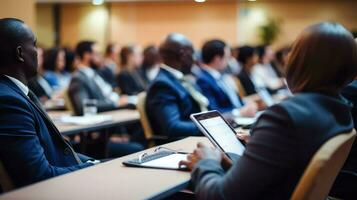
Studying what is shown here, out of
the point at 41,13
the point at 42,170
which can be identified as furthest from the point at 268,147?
the point at 41,13

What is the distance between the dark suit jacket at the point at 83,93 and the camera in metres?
4.80

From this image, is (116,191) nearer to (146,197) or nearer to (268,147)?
(146,197)

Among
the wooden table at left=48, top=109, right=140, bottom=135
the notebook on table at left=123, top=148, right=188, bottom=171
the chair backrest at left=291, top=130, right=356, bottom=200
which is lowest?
the wooden table at left=48, top=109, right=140, bottom=135

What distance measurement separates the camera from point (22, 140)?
6.72 ft

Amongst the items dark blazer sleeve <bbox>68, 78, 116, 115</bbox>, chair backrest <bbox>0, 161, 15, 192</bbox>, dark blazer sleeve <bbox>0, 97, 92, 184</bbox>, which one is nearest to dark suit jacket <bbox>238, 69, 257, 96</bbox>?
dark blazer sleeve <bbox>68, 78, 116, 115</bbox>

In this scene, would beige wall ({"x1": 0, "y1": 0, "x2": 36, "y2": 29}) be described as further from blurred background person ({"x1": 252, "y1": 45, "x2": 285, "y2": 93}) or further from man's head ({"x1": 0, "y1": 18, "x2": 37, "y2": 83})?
blurred background person ({"x1": 252, "y1": 45, "x2": 285, "y2": 93})

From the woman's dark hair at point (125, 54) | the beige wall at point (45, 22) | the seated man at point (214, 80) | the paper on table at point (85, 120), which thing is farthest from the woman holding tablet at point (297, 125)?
the beige wall at point (45, 22)

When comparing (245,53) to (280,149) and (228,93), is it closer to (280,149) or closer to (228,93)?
(228,93)

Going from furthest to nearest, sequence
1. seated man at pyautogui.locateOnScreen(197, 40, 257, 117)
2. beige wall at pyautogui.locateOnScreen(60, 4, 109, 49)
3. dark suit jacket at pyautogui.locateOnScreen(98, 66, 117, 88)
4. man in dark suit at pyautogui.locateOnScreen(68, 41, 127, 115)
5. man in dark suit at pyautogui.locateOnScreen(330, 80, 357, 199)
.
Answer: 1. beige wall at pyautogui.locateOnScreen(60, 4, 109, 49)
2. dark suit jacket at pyautogui.locateOnScreen(98, 66, 117, 88)
3. man in dark suit at pyautogui.locateOnScreen(68, 41, 127, 115)
4. seated man at pyautogui.locateOnScreen(197, 40, 257, 117)
5. man in dark suit at pyautogui.locateOnScreen(330, 80, 357, 199)

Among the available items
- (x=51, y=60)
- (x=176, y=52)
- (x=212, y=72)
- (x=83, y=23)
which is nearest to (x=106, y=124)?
(x=176, y=52)

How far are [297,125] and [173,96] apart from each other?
2.25 meters

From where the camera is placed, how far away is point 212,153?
188 cm

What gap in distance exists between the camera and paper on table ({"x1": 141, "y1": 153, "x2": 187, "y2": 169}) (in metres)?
2.13

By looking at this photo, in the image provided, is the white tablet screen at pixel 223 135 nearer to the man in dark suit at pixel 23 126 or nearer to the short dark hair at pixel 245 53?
the man in dark suit at pixel 23 126
